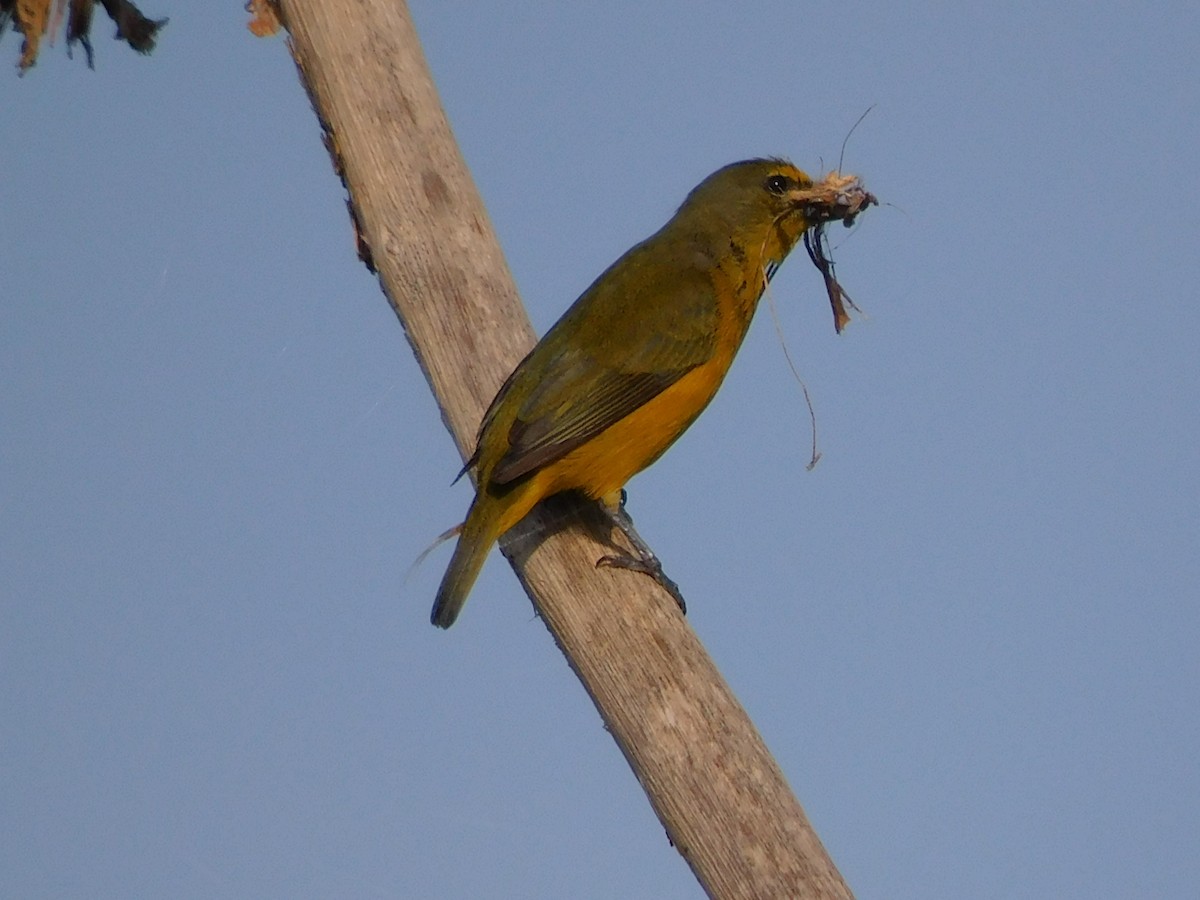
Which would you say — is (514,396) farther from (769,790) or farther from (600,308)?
(769,790)

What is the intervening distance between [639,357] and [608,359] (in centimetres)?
11

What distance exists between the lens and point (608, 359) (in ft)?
16.6

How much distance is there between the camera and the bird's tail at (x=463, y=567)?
4672mm

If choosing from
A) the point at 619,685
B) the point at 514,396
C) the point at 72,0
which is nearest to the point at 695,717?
the point at 619,685

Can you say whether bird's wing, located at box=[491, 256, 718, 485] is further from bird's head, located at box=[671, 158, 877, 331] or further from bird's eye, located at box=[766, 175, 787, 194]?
bird's eye, located at box=[766, 175, 787, 194]

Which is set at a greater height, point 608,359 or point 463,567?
point 608,359

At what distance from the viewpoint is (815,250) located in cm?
580

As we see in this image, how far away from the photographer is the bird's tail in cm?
467

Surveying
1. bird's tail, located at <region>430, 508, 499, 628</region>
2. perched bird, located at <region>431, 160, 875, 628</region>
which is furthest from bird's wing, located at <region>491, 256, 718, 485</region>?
bird's tail, located at <region>430, 508, 499, 628</region>

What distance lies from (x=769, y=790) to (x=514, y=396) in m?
1.65

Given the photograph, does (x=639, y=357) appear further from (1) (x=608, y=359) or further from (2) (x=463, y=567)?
(2) (x=463, y=567)

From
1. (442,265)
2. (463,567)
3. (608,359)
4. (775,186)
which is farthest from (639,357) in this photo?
(775,186)

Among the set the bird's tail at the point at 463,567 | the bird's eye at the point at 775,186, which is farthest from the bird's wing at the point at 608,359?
the bird's eye at the point at 775,186

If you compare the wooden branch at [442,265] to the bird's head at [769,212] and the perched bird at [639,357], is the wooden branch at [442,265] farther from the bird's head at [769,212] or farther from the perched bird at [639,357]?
the bird's head at [769,212]
